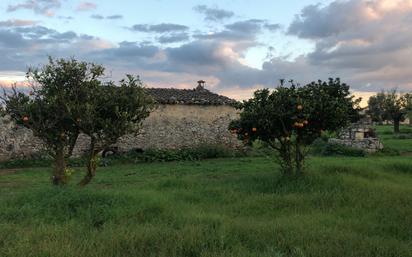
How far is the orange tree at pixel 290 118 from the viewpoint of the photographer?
11055mm

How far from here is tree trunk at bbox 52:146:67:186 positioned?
9531mm

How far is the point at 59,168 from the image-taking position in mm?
9625

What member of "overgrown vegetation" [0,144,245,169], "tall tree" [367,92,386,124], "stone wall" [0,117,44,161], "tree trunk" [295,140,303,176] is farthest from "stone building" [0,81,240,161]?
"tall tree" [367,92,386,124]

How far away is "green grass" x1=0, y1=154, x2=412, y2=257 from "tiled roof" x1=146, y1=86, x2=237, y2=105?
11952 mm

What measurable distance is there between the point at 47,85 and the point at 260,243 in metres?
5.43

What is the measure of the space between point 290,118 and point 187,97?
43.7 feet

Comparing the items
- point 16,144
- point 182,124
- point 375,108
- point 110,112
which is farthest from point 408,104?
point 110,112

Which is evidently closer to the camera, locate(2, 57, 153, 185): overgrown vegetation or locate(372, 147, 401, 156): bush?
locate(2, 57, 153, 185): overgrown vegetation

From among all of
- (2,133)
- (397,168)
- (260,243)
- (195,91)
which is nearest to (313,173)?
(397,168)

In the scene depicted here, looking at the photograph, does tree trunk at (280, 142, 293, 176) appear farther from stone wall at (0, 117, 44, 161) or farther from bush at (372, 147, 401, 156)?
bush at (372, 147, 401, 156)

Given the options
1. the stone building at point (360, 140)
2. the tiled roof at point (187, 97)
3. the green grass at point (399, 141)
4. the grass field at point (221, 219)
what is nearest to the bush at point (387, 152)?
the stone building at point (360, 140)

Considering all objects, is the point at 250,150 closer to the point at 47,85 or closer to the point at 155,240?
the point at 47,85

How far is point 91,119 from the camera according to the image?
895 cm

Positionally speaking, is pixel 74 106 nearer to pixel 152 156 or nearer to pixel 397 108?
pixel 152 156
